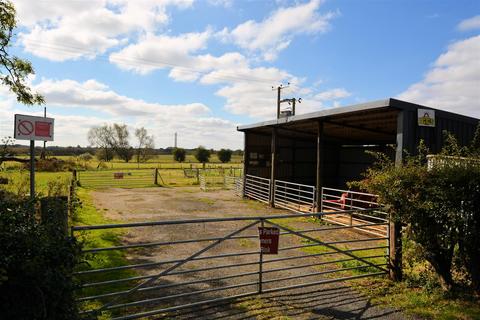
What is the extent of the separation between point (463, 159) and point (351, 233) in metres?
5.97

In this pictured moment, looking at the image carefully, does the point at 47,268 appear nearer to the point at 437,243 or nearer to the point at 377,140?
the point at 437,243

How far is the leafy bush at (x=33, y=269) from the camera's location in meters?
2.65

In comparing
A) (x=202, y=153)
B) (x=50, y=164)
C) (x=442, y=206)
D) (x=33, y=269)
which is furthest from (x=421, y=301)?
(x=202, y=153)

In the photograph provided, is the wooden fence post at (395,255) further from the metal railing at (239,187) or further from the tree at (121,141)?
the tree at (121,141)

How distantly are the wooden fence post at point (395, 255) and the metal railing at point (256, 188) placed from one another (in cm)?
1106

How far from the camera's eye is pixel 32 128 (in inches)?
220

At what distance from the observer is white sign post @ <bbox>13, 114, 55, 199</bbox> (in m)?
5.39

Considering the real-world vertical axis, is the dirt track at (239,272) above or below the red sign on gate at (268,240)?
below

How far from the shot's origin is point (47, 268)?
2787mm

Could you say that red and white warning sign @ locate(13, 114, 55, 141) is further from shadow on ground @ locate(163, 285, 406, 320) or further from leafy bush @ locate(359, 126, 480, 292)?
leafy bush @ locate(359, 126, 480, 292)

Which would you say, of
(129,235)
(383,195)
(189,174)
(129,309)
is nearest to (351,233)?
(383,195)

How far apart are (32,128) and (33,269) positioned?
3.64 m

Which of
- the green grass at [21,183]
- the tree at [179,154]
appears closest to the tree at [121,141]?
the tree at [179,154]

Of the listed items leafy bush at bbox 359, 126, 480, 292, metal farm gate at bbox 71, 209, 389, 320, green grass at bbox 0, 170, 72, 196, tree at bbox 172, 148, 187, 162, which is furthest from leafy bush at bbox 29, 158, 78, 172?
tree at bbox 172, 148, 187, 162
